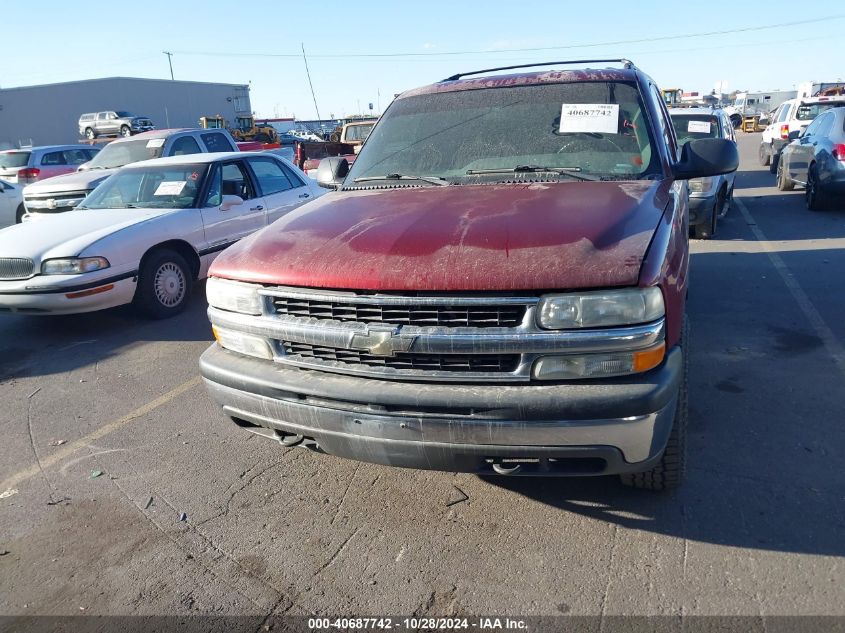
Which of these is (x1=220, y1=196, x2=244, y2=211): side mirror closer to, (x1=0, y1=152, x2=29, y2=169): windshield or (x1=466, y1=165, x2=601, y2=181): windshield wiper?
(x1=466, y1=165, x2=601, y2=181): windshield wiper

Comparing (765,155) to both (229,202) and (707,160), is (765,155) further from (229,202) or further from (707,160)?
(707,160)

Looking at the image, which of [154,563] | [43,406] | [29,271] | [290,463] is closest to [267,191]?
[29,271]

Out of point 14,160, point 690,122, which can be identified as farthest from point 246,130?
point 690,122

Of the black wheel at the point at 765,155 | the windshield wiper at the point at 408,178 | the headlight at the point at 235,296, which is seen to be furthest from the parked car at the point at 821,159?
the headlight at the point at 235,296

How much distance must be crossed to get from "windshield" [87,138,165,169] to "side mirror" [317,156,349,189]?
805 cm

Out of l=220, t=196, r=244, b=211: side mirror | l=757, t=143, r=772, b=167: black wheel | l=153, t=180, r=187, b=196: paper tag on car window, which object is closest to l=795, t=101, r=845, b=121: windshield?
l=757, t=143, r=772, b=167: black wheel

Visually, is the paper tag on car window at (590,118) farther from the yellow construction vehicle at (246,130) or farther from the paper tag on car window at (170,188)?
the yellow construction vehicle at (246,130)

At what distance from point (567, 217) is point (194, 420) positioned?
9.22ft

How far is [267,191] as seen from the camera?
314 inches

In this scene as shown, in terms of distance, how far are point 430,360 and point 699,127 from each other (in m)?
8.52

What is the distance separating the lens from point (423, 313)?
254 centimetres

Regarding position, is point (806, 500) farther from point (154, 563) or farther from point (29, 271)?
point (29, 271)

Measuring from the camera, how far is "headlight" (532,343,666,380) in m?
2.44

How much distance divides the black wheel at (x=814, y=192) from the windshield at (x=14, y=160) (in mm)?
17093
